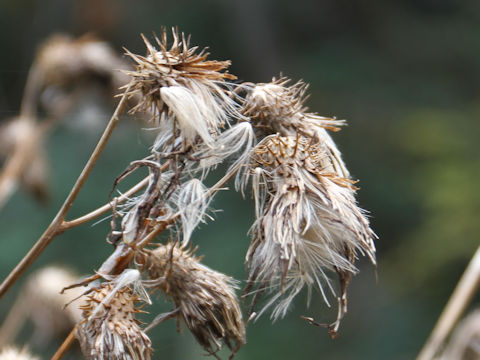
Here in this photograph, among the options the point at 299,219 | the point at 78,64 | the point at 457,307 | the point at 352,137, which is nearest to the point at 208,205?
the point at 299,219

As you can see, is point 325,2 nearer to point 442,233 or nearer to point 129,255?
point 442,233

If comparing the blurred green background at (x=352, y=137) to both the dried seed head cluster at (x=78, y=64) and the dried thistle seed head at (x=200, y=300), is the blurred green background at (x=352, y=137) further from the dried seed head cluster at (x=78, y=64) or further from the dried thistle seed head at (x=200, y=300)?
the dried thistle seed head at (x=200, y=300)

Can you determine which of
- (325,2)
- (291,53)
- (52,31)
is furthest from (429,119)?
(52,31)

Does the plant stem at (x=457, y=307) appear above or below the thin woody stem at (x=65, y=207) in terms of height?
below

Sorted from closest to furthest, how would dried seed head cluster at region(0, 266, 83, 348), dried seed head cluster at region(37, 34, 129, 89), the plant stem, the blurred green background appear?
1. the plant stem
2. dried seed head cluster at region(0, 266, 83, 348)
3. dried seed head cluster at region(37, 34, 129, 89)
4. the blurred green background

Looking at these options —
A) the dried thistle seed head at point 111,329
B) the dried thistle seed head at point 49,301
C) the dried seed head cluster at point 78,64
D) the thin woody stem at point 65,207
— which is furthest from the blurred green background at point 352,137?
the dried thistle seed head at point 111,329

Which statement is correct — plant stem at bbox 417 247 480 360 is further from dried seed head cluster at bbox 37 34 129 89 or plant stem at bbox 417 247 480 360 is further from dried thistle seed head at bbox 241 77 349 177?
dried seed head cluster at bbox 37 34 129 89

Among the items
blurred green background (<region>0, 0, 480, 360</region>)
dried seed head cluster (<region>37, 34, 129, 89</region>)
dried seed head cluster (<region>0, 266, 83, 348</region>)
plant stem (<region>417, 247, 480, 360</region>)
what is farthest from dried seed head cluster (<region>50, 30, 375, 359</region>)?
blurred green background (<region>0, 0, 480, 360</region>)

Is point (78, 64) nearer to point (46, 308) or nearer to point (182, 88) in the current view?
point (46, 308)
